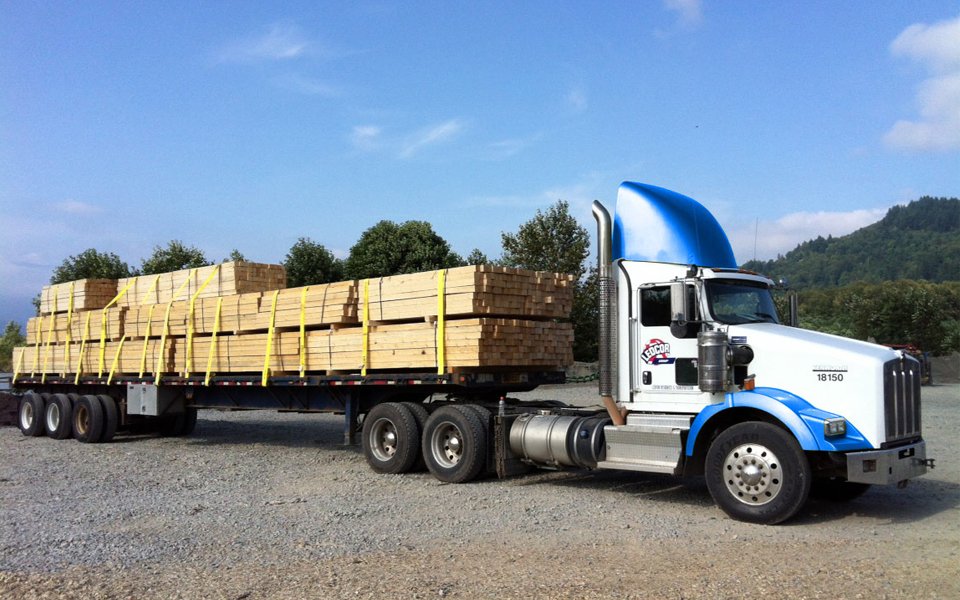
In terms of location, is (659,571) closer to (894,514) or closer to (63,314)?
(894,514)

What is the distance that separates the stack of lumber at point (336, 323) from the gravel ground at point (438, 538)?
177 cm

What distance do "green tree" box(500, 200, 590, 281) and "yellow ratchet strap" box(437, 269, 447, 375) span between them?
1948cm

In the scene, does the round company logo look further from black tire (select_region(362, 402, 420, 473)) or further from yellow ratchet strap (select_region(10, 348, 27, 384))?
yellow ratchet strap (select_region(10, 348, 27, 384))

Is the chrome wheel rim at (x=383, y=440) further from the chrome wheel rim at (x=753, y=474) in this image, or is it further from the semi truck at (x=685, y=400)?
the chrome wheel rim at (x=753, y=474)

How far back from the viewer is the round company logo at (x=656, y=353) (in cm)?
966

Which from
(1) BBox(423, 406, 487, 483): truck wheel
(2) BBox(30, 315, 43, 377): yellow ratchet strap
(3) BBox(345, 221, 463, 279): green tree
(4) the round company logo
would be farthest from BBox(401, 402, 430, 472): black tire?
(3) BBox(345, 221, 463, 279): green tree

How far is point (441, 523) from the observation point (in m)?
8.66

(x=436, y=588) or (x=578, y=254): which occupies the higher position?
(x=578, y=254)

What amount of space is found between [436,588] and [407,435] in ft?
18.3

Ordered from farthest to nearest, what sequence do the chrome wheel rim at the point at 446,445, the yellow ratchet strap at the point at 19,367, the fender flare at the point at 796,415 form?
the yellow ratchet strap at the point at 19,367 → the chrome wheel rim at the point at 446,445 → the fender flare at the point at 796,415

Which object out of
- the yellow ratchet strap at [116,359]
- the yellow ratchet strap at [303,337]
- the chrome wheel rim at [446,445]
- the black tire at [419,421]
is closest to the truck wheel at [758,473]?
the chrome wheel rim at [446,445]

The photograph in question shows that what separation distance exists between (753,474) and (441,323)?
448 cm

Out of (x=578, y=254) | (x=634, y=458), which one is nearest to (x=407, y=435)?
(x=634, y=458)

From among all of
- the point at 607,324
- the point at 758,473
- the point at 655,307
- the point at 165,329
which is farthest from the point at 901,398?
the point at 165,329
